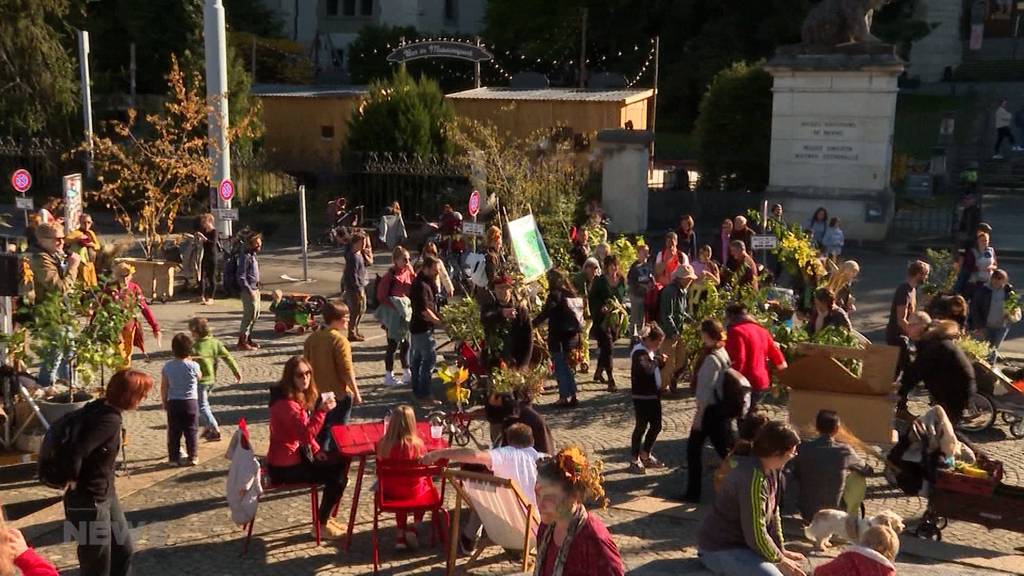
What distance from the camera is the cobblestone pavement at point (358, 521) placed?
27.8 feet

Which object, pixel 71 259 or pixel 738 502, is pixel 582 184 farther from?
pixel 738 502

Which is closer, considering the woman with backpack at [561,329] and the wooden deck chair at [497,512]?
the wooden deck chair at [497,512]

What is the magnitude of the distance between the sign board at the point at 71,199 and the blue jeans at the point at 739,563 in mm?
15442

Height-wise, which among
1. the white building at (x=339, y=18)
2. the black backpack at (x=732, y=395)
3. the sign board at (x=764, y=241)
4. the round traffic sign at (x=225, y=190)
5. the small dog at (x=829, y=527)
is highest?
the white building at (x=339, y=18)

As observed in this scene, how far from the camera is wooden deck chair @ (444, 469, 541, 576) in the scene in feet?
26.1

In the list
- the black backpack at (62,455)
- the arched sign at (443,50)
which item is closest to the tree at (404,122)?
the arched sign at (443,50)

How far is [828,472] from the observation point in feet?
29.5

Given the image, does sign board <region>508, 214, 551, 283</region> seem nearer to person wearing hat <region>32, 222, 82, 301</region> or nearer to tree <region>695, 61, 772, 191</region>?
person wearing hat <region>32, 222, 82, 301</region>

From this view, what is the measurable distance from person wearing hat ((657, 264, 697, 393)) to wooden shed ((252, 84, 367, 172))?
69.5 feet

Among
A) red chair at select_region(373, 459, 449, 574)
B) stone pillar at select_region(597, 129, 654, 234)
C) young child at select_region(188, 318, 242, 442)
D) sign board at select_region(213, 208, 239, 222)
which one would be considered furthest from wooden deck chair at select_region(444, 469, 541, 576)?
stone pillar at select_region(597, 129, 654, 234)

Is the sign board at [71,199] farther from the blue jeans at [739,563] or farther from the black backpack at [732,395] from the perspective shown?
the blue jeans at [739,563]

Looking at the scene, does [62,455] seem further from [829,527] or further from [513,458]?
[829,527]

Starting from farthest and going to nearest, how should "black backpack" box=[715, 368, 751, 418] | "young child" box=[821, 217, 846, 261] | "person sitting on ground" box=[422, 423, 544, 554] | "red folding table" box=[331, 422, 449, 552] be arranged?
1. "young child" box=[821, 217, 846, 261]
2. "black backpack" box=[715, 368, 751, 418]
3. "red folding table" box=[331, 422, 449, 552]
4. "person sitting on ground" box=[422, 423, 544, 554]

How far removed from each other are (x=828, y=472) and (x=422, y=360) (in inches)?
202
